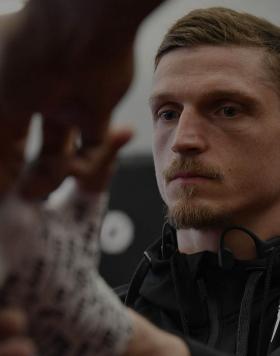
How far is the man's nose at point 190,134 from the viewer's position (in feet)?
3.38

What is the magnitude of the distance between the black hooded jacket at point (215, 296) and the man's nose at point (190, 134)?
0.14m

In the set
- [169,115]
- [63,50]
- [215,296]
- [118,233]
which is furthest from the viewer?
[118,233]

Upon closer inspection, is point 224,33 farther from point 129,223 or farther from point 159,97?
point 129,223

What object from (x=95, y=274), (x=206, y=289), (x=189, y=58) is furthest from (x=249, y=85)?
(x=95, y=274)

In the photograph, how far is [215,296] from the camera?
3.34 ft

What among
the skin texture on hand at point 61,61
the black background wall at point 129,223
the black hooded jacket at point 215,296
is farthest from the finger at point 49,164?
the black background wall at point 129,223

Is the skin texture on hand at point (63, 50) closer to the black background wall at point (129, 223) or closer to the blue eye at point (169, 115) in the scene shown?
the blue eye at point (169, 115)

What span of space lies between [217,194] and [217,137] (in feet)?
0.29

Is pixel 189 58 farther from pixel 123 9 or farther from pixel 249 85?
pixel 123 9

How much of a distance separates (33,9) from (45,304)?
0.19m

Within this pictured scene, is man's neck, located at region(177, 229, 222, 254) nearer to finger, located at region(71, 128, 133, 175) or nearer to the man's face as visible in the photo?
the man's face

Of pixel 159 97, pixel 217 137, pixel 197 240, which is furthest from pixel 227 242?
pixel 159 97

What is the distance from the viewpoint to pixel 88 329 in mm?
486

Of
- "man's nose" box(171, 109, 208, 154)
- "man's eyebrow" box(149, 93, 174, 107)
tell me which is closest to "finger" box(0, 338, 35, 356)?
"man's nose" box(171, 109, 208, 154)
